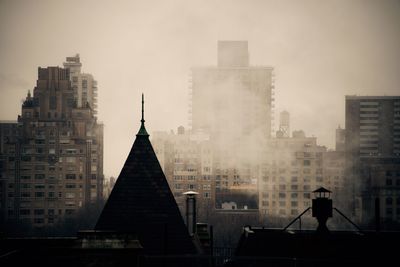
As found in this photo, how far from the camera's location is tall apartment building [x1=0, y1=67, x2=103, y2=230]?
180m

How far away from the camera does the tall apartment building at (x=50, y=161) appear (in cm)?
18012

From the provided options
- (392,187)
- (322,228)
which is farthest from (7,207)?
(322,228)

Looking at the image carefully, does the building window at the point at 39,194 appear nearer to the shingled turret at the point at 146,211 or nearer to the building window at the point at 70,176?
the building window at the point at 70,176

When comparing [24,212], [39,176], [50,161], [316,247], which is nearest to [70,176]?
[50,161]

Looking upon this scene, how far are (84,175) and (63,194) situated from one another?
6.64 meters

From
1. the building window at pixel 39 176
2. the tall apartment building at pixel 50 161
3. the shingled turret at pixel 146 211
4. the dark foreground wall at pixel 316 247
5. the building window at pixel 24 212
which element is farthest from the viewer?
the building window at pixel 39 176

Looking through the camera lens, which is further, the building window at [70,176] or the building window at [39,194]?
Answer: the building window at [70,176]

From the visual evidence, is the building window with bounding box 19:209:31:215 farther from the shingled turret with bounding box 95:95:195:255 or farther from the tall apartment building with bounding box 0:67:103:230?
the shingled turret with bounding box 95:95:195:255

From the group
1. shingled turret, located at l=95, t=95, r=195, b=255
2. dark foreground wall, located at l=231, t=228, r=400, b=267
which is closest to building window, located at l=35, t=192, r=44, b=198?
dark foreground wall, located at l=231, t=228, r=400, b=267

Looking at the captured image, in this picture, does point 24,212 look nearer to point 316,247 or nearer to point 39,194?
point 39,194

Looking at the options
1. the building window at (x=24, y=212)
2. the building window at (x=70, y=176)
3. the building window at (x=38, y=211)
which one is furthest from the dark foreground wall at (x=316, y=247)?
the building window at (x=70, y=176)

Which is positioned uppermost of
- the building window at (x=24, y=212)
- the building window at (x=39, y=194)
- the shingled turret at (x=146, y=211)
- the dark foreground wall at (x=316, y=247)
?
the shingled turret at (x=146, y=211)

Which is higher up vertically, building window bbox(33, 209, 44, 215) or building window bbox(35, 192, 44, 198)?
building window bbox(35, 192, 44, 198)

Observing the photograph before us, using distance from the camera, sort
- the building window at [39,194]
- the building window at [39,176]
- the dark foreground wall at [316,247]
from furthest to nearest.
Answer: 1. the building window at [39,176]
2. the building window at [39,194]
3. the dark foreground wall at [316,247]
